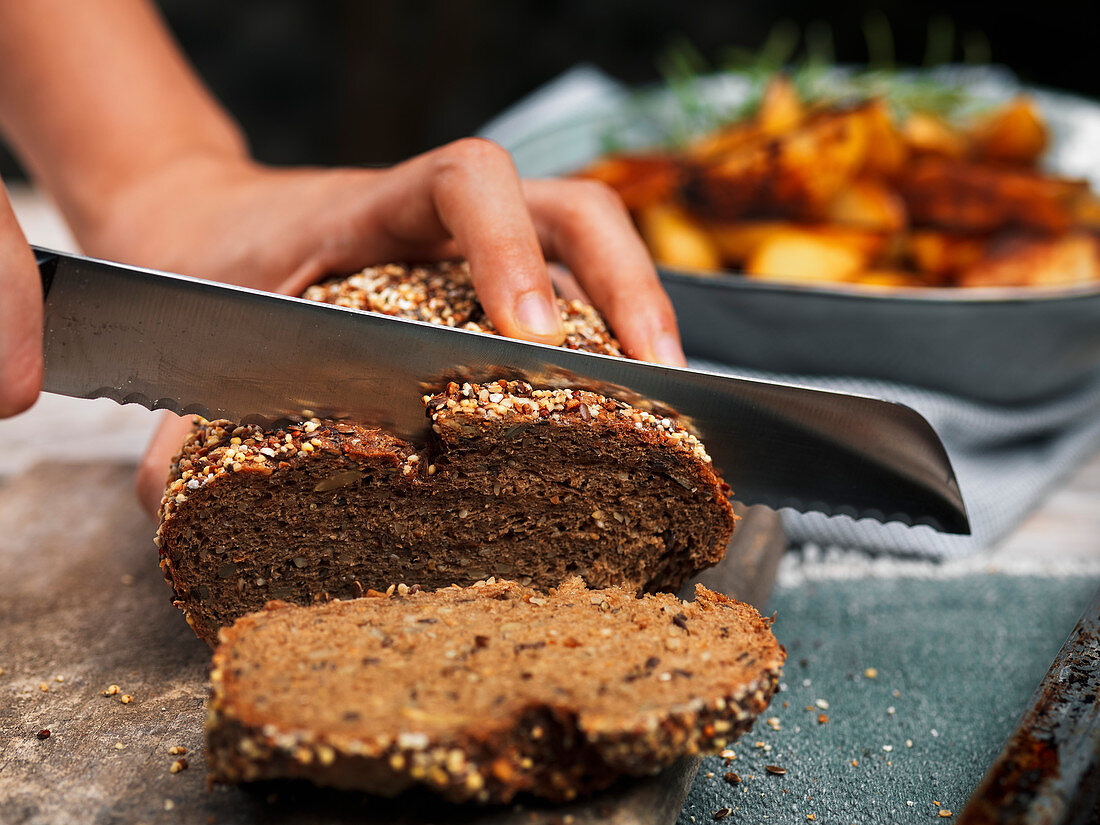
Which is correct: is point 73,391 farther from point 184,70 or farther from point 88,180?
point 184,70

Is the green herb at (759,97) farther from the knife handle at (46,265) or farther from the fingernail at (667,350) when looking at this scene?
the knife handle at (46,265)

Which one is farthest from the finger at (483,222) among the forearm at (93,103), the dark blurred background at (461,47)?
the dark blurred background at (461,47)

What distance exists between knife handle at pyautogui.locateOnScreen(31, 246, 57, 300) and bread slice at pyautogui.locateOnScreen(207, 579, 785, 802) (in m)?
0.82

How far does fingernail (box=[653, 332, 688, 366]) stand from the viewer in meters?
2.38

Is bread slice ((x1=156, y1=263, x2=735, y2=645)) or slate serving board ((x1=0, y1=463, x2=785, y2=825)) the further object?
bread slice ((x1=156, y1=263, x2=735, y2=645))

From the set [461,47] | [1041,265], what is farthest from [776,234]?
[461,47]

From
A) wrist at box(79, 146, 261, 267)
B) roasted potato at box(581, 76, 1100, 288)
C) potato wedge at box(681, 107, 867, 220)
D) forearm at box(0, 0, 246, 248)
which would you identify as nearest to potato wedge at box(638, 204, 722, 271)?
roasted potato at box(581, 76, 1100, 288)

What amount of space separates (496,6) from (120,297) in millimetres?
7095

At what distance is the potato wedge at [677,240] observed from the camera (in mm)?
3322

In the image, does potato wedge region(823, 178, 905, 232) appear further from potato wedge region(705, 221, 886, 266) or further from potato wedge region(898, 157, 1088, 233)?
potato wedge region(898, 157, 1088, 233)

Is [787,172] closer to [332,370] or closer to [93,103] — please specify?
[332,370]

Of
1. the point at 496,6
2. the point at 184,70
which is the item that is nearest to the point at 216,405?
the point at 184,70

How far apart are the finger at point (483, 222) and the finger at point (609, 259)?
0.30 m

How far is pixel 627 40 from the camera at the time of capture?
859cm
